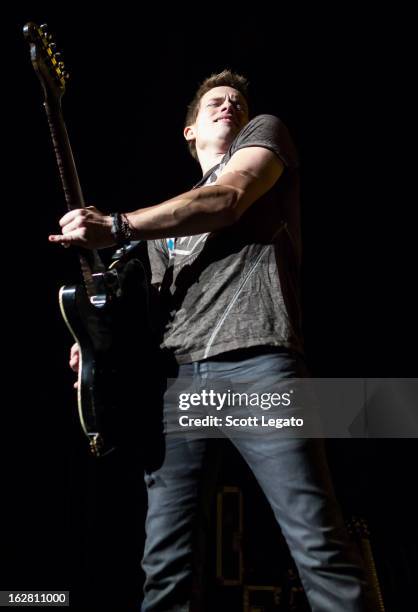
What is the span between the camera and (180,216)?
3.98 feet

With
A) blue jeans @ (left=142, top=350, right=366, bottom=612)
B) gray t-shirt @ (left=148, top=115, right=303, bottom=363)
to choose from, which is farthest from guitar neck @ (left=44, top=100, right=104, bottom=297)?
blue jeans @ (left=142, top=350, right=366, bottom=612)

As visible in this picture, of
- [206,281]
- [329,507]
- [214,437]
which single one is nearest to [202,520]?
[214,437]

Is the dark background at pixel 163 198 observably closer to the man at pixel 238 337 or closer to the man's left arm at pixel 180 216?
the man at pixel 238 337

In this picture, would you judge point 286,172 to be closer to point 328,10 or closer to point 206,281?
point 206,281

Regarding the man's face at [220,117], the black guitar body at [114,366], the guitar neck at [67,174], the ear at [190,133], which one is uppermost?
the ear at [190,133]

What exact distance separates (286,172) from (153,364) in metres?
0.62

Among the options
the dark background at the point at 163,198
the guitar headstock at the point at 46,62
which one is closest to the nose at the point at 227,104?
the guitar headstock at the point at 46,62

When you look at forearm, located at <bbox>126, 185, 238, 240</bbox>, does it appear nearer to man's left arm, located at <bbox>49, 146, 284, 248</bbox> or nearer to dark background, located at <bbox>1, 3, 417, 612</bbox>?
man's left arm, located at <bbox>49, 146, 284, 248</bbox>

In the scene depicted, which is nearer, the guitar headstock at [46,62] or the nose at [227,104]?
the guitar headstock at [46,62]

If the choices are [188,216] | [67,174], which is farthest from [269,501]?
[67,174]

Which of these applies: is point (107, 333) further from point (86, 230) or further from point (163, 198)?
point (163, 198)

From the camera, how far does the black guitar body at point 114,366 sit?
132 cm

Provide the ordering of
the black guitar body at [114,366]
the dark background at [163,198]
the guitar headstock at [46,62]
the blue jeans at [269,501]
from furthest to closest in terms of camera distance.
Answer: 1. the dark background at [163,198]
2. the guitar headstock at [46,62]
3. the black guitar body at [114,366]
4. the blue jeans at [269,501]

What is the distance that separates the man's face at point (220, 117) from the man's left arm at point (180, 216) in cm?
49
